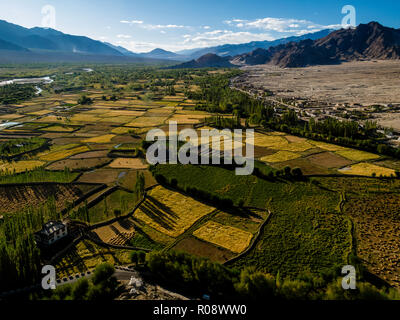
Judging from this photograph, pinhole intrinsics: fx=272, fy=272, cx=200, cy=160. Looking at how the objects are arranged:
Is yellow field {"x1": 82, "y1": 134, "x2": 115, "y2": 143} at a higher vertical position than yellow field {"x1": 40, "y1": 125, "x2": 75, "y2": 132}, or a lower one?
lower

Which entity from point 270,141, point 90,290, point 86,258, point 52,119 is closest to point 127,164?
point 86,258

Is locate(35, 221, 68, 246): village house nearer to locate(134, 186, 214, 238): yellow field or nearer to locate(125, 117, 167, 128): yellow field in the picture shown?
locate(134, 186, 214, 238): yellow field

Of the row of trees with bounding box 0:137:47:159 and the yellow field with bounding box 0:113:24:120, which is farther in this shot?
the yellow field with bounding box 0:113:24:120

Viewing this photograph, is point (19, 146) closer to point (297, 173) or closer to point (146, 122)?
point (146, 122)

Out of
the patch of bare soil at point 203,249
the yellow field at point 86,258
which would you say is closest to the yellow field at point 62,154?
the yellow field at point 86,258

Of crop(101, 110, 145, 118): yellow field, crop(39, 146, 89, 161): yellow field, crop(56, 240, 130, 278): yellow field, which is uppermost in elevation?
crop(101, 110, 145, 118): yellow field

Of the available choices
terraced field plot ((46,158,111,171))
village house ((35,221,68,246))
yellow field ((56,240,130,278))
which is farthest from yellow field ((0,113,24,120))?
yellow field ((56,240,130,278))

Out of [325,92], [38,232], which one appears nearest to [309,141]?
[38,232]

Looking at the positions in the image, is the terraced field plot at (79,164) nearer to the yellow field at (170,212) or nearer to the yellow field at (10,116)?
the yellow field at (170,212)

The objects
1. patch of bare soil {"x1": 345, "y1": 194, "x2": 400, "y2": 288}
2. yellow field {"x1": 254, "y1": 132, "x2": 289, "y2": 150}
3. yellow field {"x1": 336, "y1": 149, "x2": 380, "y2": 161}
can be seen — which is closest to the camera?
patch of bare soil {"x1": 345, "y1": 194, "x2": 400, "y2": 288}
